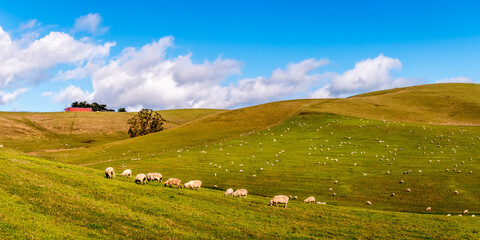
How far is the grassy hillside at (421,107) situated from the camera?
91.1m

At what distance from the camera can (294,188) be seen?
143ft

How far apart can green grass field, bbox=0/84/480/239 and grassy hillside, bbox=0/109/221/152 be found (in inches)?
485

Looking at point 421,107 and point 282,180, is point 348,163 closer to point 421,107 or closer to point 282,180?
point 282,180

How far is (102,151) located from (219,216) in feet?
224

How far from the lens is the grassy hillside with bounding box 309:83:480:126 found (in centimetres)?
9106

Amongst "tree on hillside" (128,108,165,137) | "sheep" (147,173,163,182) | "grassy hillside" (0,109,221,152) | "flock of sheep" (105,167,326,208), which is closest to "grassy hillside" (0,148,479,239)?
"flock of sheep" (105,167,326,208)

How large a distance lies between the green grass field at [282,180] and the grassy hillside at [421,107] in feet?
1.98

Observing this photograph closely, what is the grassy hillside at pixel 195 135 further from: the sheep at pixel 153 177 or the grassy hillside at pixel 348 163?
the sheep at pixel 153 177

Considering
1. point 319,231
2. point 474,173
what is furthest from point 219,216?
point 474,173

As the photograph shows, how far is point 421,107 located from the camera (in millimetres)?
106500

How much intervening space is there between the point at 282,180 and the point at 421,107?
81072mm

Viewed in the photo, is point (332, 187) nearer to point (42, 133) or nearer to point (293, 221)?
point (293, 221)

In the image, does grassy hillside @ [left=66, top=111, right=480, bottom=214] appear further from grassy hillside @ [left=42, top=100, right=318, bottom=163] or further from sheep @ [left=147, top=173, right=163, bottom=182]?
sheep @ [left=147, top=173, right=163, bottom=182]

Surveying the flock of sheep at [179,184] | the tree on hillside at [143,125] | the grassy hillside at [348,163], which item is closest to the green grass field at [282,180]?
the grassy hillside at [348,163]
